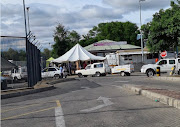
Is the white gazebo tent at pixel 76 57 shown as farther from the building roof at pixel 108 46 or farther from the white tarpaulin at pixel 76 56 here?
the building roof at pixel 108 46

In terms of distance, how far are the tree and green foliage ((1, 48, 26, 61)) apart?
11.6m

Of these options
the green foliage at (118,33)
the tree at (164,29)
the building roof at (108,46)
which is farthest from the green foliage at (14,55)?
the green foliage at (118,33)

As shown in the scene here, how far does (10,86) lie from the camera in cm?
1362

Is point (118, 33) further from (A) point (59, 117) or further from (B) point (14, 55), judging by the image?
(A) point (59, 117)

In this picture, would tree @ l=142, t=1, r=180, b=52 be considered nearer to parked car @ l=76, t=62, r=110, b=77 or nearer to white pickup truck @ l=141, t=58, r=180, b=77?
white pickup truck @ l=141, t=58, r=180, b=77

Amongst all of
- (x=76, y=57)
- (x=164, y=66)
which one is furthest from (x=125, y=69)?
(x=76, y=57)

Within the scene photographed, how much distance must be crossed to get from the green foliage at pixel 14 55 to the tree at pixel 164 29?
1161 cm

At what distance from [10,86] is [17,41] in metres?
2.55

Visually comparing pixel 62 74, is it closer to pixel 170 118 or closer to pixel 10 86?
pixel 10 86

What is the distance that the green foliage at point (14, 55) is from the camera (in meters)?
12.5

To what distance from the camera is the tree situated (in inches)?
765

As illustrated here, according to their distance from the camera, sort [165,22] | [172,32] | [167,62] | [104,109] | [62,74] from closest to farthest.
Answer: [104,109]
[172,32]
[165,22]
[167,62]
[62,74]

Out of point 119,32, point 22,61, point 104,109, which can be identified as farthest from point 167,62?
point 119,32

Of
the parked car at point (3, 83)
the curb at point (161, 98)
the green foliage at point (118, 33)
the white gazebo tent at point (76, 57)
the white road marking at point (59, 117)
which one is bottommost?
the white road marking at point (59, 117)
